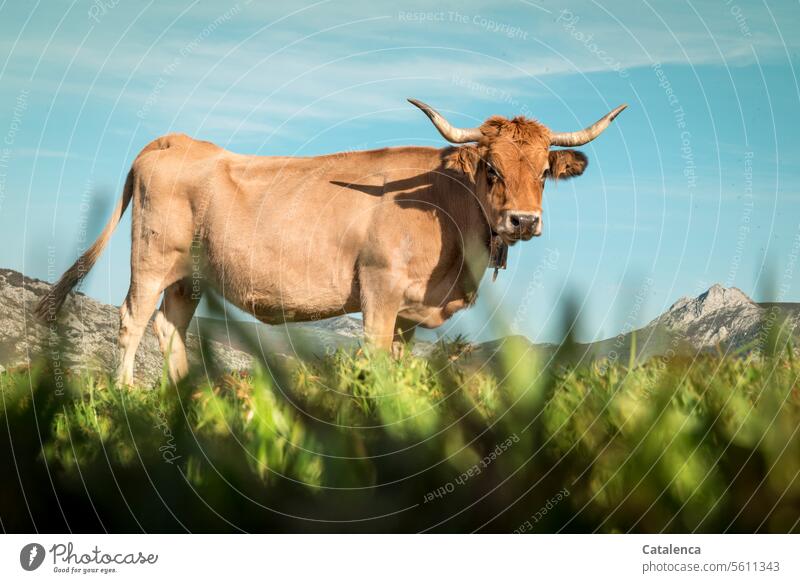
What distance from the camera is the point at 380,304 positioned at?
36.9 ft

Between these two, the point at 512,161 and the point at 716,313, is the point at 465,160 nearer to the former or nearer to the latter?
the point at 512,161

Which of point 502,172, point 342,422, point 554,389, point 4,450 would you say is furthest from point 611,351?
point 502,172

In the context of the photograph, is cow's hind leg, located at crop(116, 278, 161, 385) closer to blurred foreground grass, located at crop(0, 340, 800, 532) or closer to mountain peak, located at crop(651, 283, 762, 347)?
mountain peak, located at crop(651, 283, 762, 347)

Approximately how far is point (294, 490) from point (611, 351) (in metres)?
1.13

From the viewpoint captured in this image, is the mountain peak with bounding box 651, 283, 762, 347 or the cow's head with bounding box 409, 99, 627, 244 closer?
the mountain peak with bounding box 651, 283, 762, 347

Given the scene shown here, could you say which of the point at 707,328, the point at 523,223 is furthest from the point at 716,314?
the point at 523,223

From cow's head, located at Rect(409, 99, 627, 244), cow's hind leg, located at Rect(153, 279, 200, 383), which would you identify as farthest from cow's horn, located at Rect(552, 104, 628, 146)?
cow's hind leg, located at Rect(153, 279, 200, 383)

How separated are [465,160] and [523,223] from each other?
1352mm

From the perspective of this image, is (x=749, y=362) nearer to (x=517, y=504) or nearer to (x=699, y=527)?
(x=699, y=527)

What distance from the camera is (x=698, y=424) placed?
2.68 metres

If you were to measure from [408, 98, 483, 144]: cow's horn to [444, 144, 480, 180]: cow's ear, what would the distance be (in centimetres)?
15

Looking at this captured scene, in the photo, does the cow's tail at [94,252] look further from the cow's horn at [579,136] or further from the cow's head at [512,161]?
the cow's horn at [579,136]

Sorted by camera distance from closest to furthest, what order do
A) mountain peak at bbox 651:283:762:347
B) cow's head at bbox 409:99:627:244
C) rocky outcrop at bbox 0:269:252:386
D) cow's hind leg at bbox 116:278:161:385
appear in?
rocky outcrop at bbox 0:269:252:386, mountain peak at bbox 651:283:762:347, cow's head at bbox 409:99:627:244, cow's hind leg at bbox 116:278:161:385

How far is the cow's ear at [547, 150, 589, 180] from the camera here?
11594 mm
